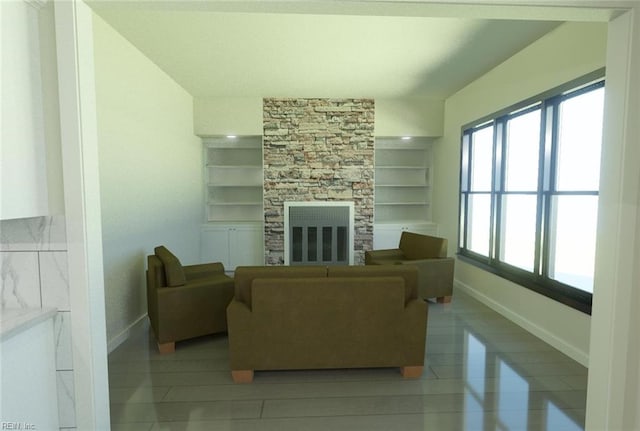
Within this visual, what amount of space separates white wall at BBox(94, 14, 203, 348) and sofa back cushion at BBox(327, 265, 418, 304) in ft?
6.80

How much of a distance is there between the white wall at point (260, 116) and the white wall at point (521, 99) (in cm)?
28

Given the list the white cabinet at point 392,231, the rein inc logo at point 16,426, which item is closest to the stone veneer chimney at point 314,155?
the white cabinet at point 392,231

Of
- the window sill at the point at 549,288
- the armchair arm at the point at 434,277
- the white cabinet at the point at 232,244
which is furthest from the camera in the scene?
the white cabinet at the point at 232,244

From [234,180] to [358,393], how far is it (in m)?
4.41

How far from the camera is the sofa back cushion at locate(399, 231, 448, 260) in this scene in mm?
4359

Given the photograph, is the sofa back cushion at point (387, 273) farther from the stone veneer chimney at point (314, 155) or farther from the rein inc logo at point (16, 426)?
the stone veneer chimney at point (314, 155)

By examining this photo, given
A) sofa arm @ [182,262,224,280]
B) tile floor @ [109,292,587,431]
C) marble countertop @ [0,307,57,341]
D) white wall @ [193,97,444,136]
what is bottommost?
tile floor @ [109,292,587,431]

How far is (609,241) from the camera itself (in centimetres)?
147

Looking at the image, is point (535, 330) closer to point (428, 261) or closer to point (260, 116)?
point (428, 261)

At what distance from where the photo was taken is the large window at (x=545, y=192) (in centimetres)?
282

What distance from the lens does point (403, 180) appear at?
6.16 metres

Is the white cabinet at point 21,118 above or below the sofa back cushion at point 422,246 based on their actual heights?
above

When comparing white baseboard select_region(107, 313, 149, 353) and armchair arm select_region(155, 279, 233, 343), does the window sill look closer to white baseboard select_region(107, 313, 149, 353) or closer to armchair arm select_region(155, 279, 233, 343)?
armchair arm select_region(155, 279, 233, 343)

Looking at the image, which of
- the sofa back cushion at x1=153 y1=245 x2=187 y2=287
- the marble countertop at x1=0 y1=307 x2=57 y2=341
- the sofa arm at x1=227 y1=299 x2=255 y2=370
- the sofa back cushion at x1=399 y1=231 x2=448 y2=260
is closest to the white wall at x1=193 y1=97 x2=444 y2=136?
the sofa back cushion at x1=399 y1=231 x2=448 y2=260
